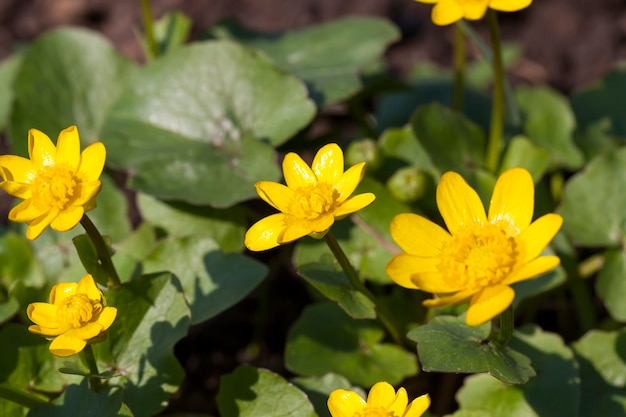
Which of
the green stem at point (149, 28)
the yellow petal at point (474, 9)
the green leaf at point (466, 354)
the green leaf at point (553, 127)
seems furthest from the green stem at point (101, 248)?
the green leaf at point (553, 127)

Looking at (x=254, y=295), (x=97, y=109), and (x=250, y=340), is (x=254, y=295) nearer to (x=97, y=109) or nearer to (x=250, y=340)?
(x=250, y=340)

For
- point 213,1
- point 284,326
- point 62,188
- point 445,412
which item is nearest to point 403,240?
point 62,188

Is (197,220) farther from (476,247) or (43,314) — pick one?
(476,247)

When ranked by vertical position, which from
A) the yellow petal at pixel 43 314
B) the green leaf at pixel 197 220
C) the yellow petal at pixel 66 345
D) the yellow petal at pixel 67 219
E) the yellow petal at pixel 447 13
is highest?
the yellow petal at pixel 447 13

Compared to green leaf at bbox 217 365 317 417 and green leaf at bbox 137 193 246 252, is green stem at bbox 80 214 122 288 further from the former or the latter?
green leaf at bbox 137 193 246 252

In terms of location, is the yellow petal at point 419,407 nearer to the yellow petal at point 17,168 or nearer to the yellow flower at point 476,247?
the yellow flower at point 476,247

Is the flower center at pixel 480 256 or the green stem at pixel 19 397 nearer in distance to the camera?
the flower center at pixel 480 256
